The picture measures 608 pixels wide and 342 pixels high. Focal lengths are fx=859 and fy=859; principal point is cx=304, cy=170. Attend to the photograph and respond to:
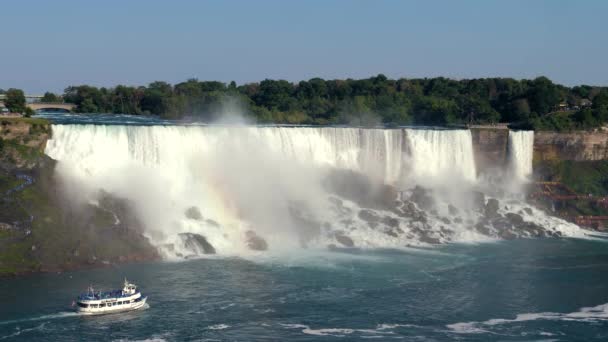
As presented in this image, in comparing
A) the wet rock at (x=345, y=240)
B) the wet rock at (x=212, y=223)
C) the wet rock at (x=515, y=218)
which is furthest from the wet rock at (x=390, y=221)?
the wet rock at (x=212, y=223)

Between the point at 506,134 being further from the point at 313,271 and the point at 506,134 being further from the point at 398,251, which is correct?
the point at 313,271

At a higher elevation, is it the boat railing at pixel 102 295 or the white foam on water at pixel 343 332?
the boat railing at pixel 102 295

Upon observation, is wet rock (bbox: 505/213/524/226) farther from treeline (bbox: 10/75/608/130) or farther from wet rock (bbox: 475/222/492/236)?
treeline (bbox: 10/75/608/130)

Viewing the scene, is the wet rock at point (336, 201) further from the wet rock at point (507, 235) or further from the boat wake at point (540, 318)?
the boat wake at point (540, 318)

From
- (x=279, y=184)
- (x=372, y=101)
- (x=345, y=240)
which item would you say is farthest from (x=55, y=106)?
(x=345, y=240)

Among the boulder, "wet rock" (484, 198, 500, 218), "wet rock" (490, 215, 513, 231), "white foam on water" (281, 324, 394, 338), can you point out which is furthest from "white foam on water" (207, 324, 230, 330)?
"wet rock" (484, 198, 500, 218)

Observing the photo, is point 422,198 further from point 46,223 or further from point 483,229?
point 46,223
